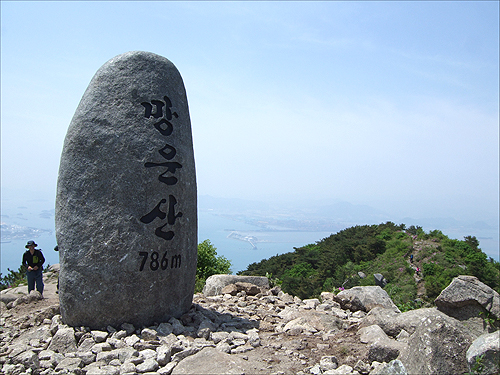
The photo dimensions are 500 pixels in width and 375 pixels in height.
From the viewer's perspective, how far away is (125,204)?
21.5ft

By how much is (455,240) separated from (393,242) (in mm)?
2692

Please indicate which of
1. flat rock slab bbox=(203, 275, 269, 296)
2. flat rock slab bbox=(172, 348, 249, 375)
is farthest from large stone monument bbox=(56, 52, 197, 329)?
flat rock slab bbox=(203, 275, 269, 296)

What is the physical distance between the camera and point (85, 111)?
22.9 ft

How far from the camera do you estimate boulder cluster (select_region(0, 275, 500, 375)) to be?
181 inches

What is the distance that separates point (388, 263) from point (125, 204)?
13.9 m

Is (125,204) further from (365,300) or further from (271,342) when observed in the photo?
(365,300)

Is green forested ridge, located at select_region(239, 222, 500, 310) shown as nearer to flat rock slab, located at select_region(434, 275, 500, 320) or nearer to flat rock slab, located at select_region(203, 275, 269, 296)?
flat rock slab, located at select_region(203, 275, 269, 296)

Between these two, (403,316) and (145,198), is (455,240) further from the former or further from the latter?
(145,198)

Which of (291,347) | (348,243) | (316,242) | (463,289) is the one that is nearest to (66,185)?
(291,347)

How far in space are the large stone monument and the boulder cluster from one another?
440 millimetres

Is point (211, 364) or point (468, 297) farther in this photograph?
point (468, 297)

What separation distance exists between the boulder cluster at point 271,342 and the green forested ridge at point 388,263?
199 inches

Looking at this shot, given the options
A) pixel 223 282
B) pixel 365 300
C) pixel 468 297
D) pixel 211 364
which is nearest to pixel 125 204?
pixel 211 364

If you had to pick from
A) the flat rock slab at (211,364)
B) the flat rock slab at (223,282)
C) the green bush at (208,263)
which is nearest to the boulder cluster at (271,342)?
the flat rock slab at (211,364)
